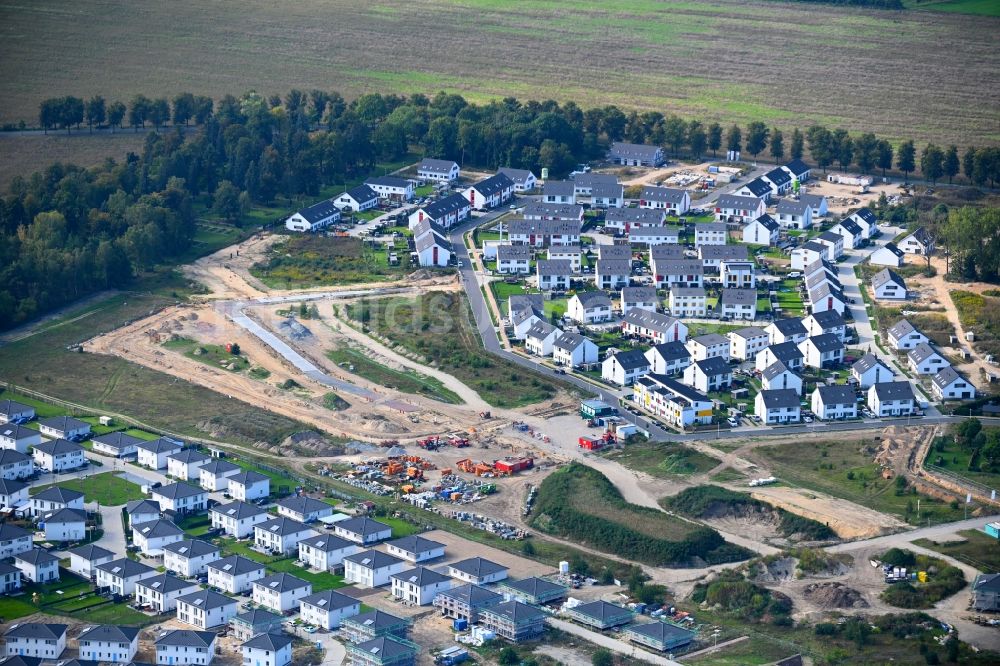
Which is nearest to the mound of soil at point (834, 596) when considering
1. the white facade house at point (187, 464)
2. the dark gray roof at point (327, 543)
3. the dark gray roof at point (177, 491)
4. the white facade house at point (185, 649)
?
the dark gray roof at point (327, 543)

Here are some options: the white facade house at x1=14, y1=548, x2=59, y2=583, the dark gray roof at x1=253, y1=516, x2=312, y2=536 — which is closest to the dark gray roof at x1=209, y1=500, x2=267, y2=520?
the dark gray roof at x1=253, y1=516, x2=312, y2=536

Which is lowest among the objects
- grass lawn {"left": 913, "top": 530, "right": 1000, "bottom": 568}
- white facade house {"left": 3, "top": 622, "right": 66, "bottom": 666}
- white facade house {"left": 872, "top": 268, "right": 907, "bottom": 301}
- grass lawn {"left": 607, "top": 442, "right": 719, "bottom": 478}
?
white facade house {"left": 3, "top": 622, "right": 66, "bottom": 666}

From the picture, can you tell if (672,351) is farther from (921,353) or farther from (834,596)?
(834,596)

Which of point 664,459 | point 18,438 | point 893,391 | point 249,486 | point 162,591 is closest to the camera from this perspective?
point 162,591

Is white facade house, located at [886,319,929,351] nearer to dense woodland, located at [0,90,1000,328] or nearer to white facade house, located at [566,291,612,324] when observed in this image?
white facade house, located at [566,291,612,324]

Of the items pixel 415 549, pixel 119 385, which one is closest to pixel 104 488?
pixel 119 385

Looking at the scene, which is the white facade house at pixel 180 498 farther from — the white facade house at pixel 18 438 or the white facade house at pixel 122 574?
the white facade house at pixel 18 438
